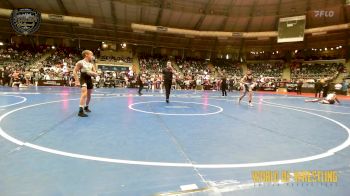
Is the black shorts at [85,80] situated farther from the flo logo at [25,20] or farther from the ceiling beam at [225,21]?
the ceiling beam at [225,21]

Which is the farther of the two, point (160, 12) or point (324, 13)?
point (324, 13)

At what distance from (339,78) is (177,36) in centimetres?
2491

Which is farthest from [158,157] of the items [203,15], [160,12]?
[203,15]

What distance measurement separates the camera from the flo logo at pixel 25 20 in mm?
30891

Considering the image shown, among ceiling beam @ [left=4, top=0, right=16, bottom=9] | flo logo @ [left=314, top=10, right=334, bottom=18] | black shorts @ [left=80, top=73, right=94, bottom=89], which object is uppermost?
flo logo @ [left=314, top=10, right=334, bottom=18]

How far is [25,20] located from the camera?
3231cm

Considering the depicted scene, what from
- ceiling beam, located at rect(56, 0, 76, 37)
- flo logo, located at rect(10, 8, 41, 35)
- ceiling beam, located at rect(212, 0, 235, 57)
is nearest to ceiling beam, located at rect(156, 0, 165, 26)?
ceiling beam, located at rect(212, 0, 235, 57)

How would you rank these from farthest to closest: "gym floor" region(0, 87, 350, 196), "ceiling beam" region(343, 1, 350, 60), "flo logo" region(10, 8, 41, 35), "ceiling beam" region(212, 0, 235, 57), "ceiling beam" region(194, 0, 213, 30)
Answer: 1. "ceiling beam" region(212, 0, 235, 57)
2. "ceiling beam" region(194, 0, 213, 30)
3. "ceiling beam" region(343, 1, 350, 60)
4. "flo logo" region(10, 8, 41, 35)
5. "gym floor" region(0, 87, 350, 196)

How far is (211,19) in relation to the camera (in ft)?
125

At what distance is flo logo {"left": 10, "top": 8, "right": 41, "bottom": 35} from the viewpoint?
1216 inches

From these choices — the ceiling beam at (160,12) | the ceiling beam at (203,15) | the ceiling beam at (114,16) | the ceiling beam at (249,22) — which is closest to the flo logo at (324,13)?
the ceiling beam at (249,22)

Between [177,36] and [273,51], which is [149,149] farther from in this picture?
[273,51]

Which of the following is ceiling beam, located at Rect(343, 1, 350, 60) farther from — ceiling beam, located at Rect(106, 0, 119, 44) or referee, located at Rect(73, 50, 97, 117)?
referee, located at Rect(73, 50, 97, 117)

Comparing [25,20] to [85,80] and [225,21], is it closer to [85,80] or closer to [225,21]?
[225,21]
